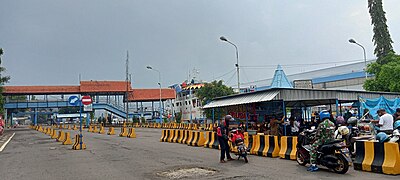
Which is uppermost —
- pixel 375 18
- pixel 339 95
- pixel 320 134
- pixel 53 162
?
Result: pixel 375 18

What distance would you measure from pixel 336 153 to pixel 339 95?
38.9 feet

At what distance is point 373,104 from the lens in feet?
65.4

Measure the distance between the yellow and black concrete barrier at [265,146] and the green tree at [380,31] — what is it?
35959 millimetres

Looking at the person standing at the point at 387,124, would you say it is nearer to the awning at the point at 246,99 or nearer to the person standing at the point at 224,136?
the person standing at the point at 224,136

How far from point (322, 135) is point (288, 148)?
3.00 meters

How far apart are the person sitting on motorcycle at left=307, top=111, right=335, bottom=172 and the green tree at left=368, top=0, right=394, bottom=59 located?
128ft

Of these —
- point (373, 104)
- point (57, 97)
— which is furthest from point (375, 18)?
point (57, 97)

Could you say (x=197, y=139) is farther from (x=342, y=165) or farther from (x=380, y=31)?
(x=380, y=31)

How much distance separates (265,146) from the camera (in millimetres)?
13461

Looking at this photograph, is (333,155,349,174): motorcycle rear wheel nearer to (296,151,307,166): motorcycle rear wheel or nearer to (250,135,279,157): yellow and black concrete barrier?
(296,151,307,166): motorcycle rear wheel

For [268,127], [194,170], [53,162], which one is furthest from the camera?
[268,127]

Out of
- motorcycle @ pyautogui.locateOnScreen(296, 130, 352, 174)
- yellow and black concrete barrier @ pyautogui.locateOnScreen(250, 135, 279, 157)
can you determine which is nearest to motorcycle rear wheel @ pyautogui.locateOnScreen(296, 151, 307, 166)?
motorcycle @ pyautogui.locateOnScreen(296, 130, 352, 174)

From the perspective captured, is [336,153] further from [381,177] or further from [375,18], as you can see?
[375,18]

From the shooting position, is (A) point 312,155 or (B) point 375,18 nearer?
(A) point 312,155
